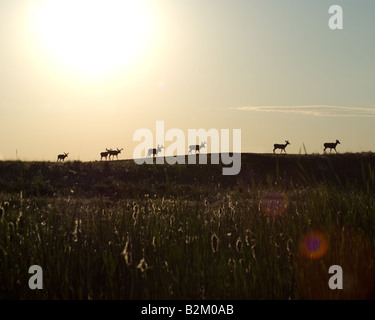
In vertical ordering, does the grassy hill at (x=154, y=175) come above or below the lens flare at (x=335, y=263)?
above

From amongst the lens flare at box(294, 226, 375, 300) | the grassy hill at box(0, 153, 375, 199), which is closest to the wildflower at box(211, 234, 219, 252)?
the lens flare at box(294, 226, 375, 300)

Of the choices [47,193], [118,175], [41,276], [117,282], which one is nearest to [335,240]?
[117,282]

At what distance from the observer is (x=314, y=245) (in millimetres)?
5676

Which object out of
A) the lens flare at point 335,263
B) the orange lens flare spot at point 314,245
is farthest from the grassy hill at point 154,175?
the lens flare at point 335,263

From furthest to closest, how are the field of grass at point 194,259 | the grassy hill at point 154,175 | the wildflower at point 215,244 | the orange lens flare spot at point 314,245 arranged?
1. the grassy hill at point 154,175
2. the orange lens flare spot at point 314,245
3. the wildflower at point 215,244
4. the field of grass at point 194,259

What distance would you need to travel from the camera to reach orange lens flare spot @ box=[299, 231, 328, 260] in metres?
5.42

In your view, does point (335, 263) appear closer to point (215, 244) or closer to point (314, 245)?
point (314, 245)

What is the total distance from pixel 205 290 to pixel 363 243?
197cm

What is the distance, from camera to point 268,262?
538cm

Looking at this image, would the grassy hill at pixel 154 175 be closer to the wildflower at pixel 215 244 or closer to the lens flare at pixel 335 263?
the lens flare at pixel 335 263

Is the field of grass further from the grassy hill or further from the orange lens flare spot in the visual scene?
the grassy hill

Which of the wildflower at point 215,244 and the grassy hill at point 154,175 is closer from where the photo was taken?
the wildflower at point 215,244

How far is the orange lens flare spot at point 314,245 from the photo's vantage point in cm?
542

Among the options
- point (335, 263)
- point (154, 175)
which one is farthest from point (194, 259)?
point (154, 175)
